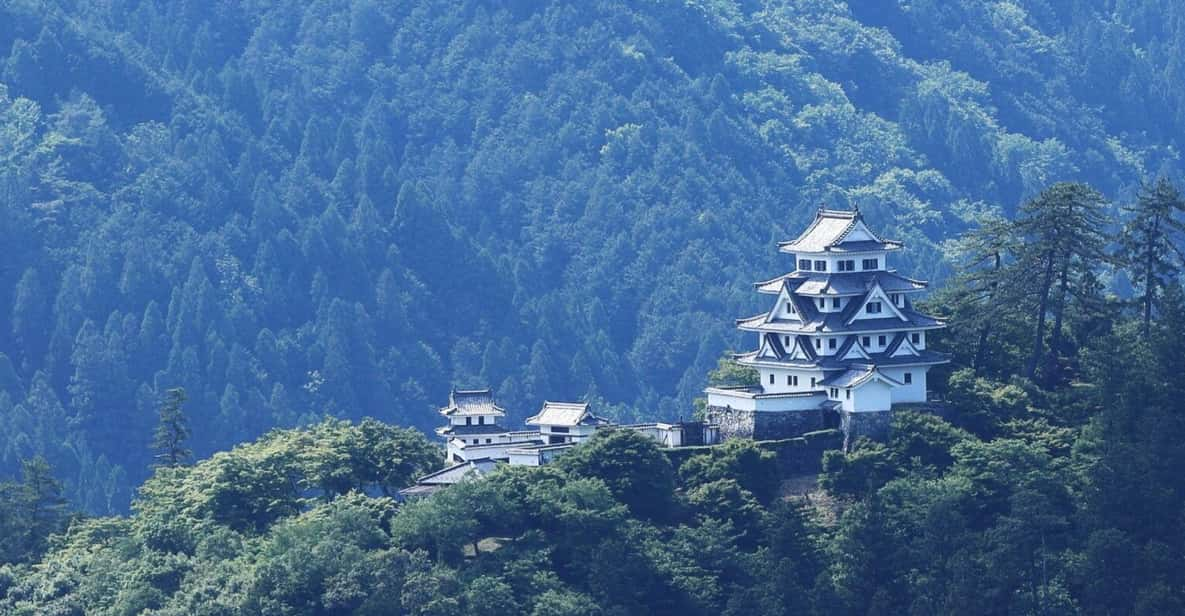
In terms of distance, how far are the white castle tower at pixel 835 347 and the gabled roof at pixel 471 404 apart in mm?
6733

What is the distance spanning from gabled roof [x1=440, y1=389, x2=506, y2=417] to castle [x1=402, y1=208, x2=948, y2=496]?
1316 millimetres

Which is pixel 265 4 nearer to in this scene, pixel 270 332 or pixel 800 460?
pixel 270 332

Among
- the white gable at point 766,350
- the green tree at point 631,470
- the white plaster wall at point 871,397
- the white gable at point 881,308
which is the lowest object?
the green tree at point 631,470

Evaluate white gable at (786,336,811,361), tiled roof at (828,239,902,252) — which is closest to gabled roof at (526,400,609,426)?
white gable at (786,336,811,361)

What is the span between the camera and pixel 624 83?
6713 inches

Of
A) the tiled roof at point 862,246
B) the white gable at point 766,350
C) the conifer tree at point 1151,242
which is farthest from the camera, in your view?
the conifer tree at point 1151,242

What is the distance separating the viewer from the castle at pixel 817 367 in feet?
255

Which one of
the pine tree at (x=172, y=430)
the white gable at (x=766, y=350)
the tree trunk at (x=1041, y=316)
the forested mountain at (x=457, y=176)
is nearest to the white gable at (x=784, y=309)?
the white gable at (x=766, y=350)

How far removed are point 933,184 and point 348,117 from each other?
109 feet

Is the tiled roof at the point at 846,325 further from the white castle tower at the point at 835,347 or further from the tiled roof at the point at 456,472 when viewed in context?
the tiled roof at the point at 456,472

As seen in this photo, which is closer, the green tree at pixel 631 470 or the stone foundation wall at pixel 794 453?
the green tree at pixel 631 470

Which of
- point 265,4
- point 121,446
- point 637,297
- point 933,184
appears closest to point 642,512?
point 121,446

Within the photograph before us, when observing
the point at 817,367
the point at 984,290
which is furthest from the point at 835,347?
the point at 984,290

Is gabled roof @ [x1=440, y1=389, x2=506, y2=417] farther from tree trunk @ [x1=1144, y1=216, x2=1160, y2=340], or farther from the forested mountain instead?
the forested mountain
